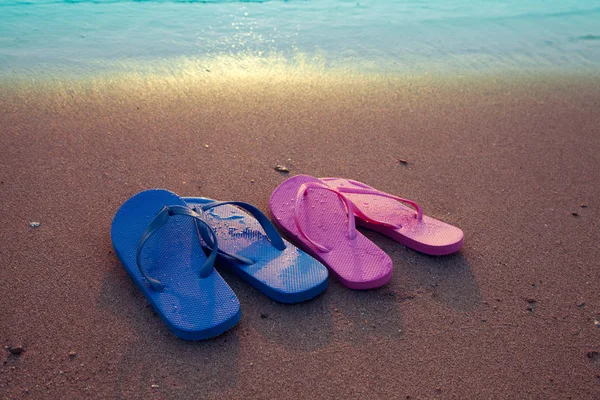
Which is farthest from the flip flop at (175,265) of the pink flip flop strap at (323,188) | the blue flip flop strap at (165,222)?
the pink flip flop strap at (323,188)

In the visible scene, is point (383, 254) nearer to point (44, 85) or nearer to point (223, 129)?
point (223, 129)

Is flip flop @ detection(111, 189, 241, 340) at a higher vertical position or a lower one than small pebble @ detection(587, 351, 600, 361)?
higher

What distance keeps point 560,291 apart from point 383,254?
1.90 ft

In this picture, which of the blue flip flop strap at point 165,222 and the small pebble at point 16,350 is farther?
the blue flip flop strap at point 165,222

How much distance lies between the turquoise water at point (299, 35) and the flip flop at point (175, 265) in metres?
1.69

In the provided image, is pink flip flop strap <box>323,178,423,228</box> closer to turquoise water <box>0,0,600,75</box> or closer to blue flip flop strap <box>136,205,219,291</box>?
blue flip flop strap <box>136,205,219,291</box>

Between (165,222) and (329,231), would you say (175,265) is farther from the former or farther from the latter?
(329,231)

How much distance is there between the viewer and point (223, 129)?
8.52 feet

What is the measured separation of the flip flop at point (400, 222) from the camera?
73.9 inches

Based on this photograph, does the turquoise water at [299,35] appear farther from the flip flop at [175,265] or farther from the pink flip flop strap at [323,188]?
the flip flop at [175,265]

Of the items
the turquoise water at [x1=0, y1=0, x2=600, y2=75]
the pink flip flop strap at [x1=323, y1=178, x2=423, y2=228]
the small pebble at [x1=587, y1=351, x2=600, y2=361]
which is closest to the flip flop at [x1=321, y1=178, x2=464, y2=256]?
the pink flip flop strap at [x1=323, y1=178, x2=423, y2=228]

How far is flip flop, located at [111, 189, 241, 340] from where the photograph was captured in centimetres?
150

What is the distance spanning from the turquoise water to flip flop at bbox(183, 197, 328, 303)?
1643 millimetres

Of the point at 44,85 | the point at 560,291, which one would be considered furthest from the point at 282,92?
the point at 560,291
